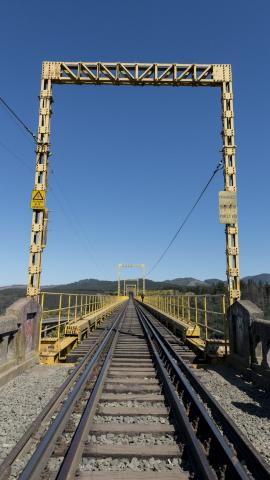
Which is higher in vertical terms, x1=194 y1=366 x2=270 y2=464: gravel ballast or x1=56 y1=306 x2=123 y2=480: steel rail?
x1=56 y1=306 x2=123 y2=480: steel rail

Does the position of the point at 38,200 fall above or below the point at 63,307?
above

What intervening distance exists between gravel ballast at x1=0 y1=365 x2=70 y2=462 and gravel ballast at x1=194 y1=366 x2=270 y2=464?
9.73 feet

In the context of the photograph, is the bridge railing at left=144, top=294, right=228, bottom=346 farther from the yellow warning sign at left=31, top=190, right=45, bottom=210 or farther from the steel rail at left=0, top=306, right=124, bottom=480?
the yellow warning sign at left=31, top=190, right=45, bottom=210

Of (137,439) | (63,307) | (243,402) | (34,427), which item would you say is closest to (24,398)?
(34,427)

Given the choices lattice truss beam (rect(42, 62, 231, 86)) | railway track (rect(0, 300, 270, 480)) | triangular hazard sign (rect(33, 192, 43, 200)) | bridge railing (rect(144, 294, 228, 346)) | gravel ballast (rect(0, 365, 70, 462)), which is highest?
lattice truss beam (rect(42, 62, 231, 86))

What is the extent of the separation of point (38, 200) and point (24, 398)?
6.01 meters

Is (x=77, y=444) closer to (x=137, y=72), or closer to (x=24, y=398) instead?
(x=24, y=398)

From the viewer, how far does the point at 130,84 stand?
40.6 feet

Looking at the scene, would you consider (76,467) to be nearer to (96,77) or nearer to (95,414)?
(95,414)

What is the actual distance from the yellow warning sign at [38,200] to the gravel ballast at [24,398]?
4.54 m

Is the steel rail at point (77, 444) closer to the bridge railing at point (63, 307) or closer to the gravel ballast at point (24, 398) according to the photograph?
the gravel ballast at point (24, 398)

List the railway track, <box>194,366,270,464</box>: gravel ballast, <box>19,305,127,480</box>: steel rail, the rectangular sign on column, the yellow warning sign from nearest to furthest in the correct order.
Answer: <box>19,305,127,480</box>: steel rail < the railway track < <box>194,366,270,464</box>: gravel ballast < the rectangular sign on column < the yellow warning sign

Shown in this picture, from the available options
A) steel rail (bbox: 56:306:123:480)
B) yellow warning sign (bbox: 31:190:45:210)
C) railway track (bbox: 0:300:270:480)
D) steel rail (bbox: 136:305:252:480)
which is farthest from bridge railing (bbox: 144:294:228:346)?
yellow warning sign (bbox: 31:190:45:210)

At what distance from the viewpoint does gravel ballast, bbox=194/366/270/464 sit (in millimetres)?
4496
